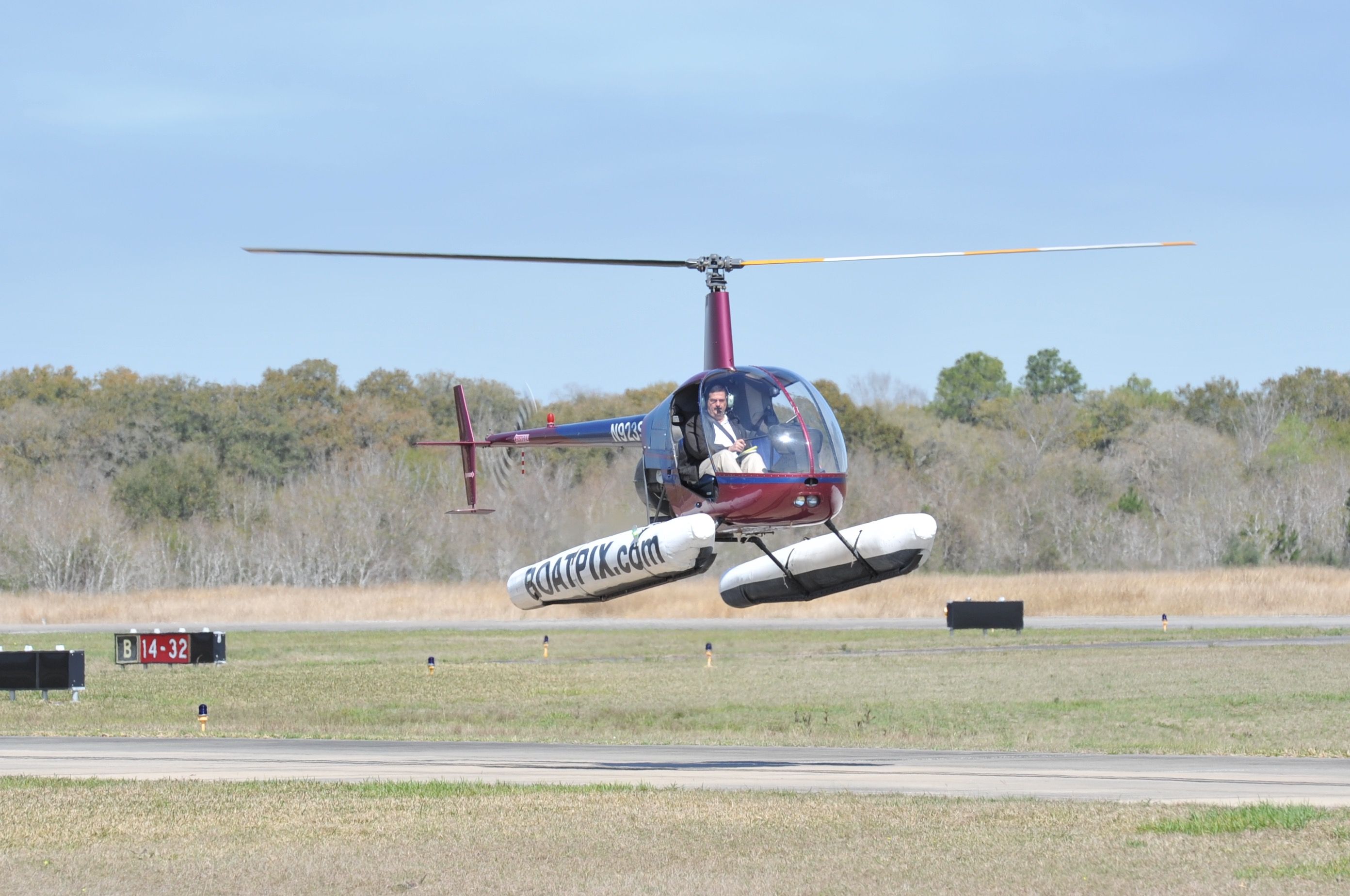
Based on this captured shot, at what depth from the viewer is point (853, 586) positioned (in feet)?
61.9

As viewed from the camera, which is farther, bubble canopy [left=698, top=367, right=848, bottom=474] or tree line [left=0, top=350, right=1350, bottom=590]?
tree line [left=0, top=350, right=1350, bottom=590]

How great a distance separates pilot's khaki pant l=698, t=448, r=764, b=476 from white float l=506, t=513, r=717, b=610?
58cm

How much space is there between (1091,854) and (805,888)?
2.88 meters

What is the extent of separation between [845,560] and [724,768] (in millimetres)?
4045

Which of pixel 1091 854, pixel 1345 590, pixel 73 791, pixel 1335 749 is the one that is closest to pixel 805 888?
pixel 1091 854

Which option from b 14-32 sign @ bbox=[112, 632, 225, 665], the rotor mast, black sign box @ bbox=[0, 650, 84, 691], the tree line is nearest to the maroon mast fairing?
the rotor mast

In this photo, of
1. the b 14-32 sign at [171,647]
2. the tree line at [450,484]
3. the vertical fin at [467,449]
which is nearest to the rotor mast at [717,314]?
the vertical fin at [467,449]

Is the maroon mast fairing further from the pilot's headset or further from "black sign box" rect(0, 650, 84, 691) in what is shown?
"black sign box" rect(0, 650, 84, 691)

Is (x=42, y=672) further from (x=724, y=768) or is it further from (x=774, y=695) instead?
(x=724, y=768)

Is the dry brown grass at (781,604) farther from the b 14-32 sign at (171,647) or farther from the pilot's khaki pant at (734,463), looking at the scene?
the pilot's khaki pant at (734,463)

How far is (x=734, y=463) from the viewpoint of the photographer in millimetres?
17188

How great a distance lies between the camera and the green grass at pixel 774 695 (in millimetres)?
25844

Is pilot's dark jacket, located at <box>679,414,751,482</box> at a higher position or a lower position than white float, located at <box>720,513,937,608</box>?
higher

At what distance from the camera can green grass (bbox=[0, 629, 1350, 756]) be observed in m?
25.8
